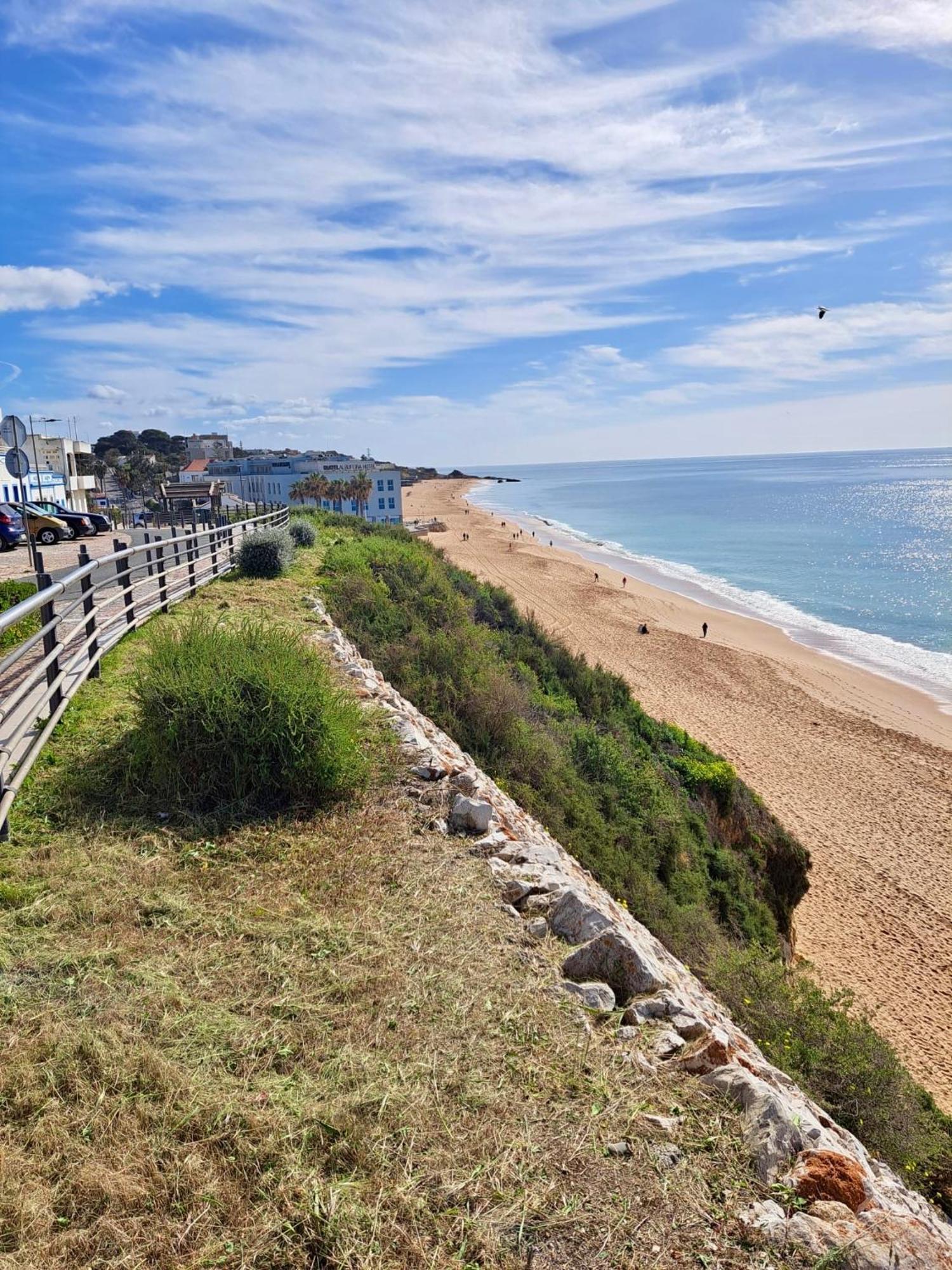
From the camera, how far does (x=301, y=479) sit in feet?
268

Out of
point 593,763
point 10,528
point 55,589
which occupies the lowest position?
point 593,763

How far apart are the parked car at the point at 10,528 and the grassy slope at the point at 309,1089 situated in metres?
20.5

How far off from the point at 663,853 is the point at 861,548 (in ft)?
205

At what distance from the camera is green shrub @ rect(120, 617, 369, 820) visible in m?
5.39

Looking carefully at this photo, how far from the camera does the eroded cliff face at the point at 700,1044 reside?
8.99 feet

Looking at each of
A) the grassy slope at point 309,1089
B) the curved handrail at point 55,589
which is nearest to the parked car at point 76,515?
the curved handrail at point 55,589

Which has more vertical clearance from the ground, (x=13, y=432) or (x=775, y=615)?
(x=13, y=432)

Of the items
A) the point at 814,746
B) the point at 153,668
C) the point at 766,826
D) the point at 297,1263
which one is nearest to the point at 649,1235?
the point at 297,1263

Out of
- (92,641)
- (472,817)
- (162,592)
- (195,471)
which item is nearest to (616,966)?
(472,817)

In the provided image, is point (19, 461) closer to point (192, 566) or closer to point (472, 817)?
point (192, 566)

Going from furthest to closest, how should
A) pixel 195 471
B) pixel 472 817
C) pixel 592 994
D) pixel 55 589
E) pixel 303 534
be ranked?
1. pixel 195 471
2. pixel 303 534
3. pixel 55 589
4. pixel 472 817
5. pixel 592 994

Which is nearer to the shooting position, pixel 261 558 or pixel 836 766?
pixel 261 558

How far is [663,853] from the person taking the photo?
31.5ft

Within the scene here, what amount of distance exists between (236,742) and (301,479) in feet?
263
